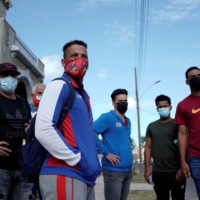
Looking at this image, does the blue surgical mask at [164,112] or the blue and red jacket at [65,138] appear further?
the blue surgical mask at [164,112]

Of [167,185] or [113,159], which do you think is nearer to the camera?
[113,159]

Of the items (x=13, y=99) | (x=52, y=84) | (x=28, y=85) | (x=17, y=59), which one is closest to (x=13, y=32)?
(x=17, y=59)

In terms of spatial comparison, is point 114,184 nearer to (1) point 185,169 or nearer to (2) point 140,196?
(1) point 185,169

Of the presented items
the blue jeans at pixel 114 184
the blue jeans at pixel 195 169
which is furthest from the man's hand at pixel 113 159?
the blue jeans at pixel 195 169

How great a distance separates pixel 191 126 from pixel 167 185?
109cm

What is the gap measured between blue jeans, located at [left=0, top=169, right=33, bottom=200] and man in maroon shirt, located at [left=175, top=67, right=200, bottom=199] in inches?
72.4

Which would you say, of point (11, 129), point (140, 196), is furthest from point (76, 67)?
point (140, 196)

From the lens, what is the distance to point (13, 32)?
9992 millimetres

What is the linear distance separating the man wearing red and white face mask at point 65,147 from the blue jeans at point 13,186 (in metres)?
1.04

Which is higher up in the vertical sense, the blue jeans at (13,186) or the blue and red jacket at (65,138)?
the blue and red jacket at (65,138)

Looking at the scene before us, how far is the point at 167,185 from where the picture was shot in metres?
4.19

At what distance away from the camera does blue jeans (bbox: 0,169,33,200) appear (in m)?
2.85

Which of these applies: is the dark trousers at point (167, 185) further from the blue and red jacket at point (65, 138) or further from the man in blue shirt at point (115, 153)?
the blue and red jacket at point (65, 138)

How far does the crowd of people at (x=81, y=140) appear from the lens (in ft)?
6.40
